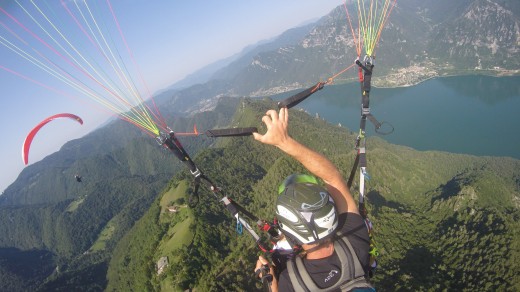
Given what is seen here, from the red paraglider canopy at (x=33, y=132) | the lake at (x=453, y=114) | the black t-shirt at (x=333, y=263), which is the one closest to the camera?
the black t-shirt at (x=333, y=263)

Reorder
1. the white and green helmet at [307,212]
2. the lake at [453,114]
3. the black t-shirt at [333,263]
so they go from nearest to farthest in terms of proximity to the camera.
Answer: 1. the white and green helmet at [307,212]
2. the black t-shirt at [333,263]
3. the lake at [453,114]

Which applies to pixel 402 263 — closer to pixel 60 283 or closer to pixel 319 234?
pixel 319 234

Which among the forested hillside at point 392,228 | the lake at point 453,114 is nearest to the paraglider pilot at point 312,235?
the forested hillside at point 392,228

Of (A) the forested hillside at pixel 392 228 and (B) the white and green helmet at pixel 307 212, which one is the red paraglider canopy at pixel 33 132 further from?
(A) the forested hillside at pixel 392 228

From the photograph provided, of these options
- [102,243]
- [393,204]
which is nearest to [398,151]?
[393,204]

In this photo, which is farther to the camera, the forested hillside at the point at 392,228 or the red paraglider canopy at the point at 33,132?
the forested hillside at the point at 392,228

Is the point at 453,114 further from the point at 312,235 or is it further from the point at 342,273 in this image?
the point at 312,235

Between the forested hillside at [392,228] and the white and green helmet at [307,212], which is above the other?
the white and green helmet at [307,212]
